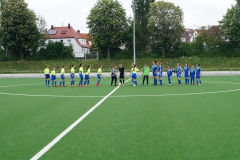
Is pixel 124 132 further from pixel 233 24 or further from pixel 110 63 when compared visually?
pixel 233 24

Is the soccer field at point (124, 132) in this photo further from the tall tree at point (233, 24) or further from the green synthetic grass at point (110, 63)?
the tall tree at point (233, 24)

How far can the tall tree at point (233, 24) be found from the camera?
2167 inches

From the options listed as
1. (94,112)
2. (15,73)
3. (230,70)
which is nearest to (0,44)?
(15,73)

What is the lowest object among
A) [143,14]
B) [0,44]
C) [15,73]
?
[15,73]

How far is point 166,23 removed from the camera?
187 ft

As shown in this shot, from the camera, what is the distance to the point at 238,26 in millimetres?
55000

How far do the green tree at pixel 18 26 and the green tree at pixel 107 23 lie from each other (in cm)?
1130

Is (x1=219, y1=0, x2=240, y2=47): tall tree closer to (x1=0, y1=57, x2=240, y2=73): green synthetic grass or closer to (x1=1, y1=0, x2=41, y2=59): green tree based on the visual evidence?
(x1=0, y1=57, x2=240, y2=73): green synthetic grass

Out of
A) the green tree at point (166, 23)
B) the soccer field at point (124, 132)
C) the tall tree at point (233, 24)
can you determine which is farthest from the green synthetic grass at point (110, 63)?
the soccer field at point (124, 132)

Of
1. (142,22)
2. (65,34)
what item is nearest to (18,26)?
(65,34)

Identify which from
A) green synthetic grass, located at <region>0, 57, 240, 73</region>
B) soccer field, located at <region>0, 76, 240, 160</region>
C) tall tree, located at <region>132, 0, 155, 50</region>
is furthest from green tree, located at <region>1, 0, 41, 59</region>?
soccer field, located at <region>0, 76, 240, 160</region>

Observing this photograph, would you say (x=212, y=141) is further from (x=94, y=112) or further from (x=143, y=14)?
(x=143, y=14)

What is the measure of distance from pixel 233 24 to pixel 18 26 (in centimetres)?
4045

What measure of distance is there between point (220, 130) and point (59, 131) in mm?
4169
